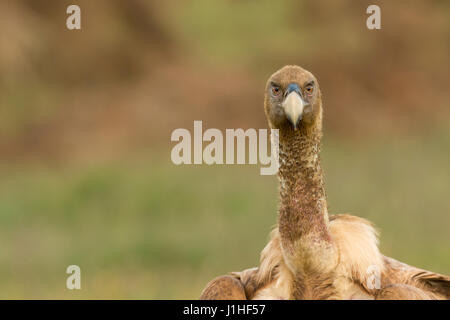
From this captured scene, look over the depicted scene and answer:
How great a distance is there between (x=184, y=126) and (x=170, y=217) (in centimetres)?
387

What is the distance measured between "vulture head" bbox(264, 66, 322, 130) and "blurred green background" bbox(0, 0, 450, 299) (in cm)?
343

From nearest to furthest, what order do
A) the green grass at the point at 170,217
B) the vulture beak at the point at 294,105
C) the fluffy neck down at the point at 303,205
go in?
the vulture beak at the point at 294,105
the fluffy neck down at the point at 303,205
the green grass at the point at 170,217

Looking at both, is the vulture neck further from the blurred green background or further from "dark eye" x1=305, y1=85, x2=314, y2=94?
the blurred green background

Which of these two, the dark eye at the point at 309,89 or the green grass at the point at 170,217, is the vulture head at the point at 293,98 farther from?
the green grass at the point at 170,217

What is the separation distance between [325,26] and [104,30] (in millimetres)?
4394

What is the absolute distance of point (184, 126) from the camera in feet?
51.6

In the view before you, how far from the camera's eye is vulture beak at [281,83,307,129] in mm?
4656

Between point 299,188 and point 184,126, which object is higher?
point 184,126

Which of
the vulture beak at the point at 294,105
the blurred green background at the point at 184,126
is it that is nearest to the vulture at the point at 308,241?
the vulture beak at the point at 294,105

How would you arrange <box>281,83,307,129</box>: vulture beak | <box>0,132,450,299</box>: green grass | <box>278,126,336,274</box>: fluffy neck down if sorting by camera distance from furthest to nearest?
<box>0,132,450,299</box>: green grass
<box>278,126,336,274</box>: fluffy neck down
<box>281,83,307,129</box>: vulture beak

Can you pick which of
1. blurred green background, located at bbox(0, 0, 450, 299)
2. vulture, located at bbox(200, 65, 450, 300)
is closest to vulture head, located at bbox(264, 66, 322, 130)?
vulture, located at bbox(200, 65, 450, 300)

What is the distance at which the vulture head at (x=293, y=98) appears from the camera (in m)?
4.70

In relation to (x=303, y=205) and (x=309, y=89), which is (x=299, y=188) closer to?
(x=303, y=205)

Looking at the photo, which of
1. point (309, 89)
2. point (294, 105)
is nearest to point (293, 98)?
point (294, 105)
